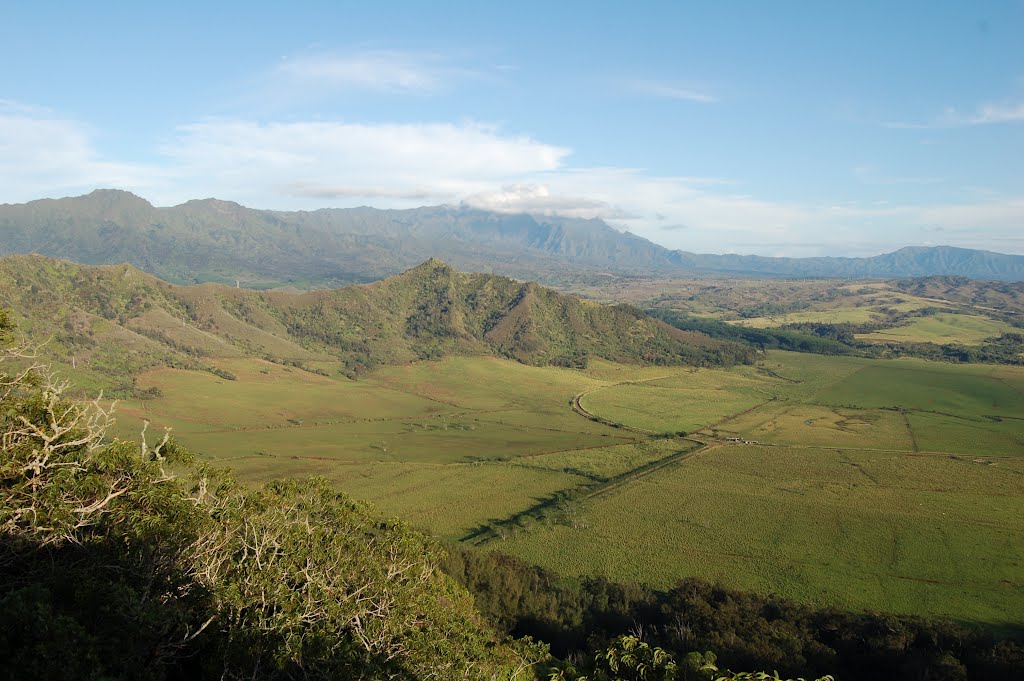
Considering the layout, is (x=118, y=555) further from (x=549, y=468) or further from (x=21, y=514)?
(x=549, y=468)

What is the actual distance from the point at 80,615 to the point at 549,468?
79302 mm

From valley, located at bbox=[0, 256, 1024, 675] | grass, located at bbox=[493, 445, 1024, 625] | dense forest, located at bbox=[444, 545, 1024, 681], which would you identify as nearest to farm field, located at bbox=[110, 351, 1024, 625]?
grass, located at bbox=[493, 445, 1024, 625]

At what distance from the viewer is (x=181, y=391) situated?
133 m

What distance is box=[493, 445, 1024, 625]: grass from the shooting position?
5625cm

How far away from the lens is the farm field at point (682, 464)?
61.2m

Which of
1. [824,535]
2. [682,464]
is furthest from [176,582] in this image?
[682,464]

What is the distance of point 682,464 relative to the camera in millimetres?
96562

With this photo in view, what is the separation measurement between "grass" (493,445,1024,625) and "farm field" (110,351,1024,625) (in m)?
0.25

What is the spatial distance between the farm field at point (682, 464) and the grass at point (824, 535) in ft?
0.83

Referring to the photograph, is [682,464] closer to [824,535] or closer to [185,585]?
[824,535]

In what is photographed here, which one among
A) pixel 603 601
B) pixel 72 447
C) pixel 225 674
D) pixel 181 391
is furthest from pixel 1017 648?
pixel 181 391

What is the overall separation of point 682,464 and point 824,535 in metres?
30.0

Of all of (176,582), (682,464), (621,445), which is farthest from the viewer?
(621,445)

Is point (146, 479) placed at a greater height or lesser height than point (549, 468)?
greater
